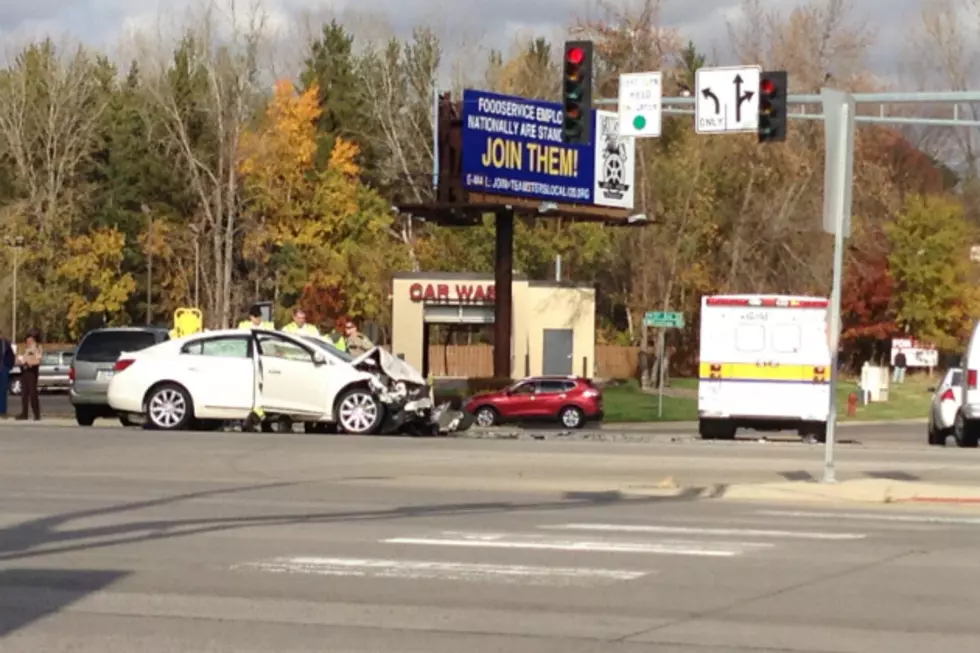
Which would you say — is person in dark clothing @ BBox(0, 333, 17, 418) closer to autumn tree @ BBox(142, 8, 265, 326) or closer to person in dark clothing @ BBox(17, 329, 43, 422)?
person in dark clothing @ BBox(17, 329, 43, 422)

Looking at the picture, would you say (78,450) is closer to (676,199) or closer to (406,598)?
(406,598)

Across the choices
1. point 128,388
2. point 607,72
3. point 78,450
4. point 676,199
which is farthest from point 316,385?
point 607,72

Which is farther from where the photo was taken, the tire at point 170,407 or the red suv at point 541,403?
the red suv at point 541,403

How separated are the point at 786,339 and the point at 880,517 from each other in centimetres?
1424

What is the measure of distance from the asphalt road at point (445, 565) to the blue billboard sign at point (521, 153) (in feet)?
86.4

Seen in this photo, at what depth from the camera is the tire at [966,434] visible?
27.4 metres

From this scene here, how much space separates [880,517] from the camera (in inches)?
600

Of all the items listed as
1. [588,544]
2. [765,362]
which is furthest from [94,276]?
[588,544]

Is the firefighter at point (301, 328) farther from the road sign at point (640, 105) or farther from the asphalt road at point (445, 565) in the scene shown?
the asphalt road at point (445, 565)

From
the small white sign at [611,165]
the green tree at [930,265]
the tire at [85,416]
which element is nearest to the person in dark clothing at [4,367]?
the tire at [85,416]

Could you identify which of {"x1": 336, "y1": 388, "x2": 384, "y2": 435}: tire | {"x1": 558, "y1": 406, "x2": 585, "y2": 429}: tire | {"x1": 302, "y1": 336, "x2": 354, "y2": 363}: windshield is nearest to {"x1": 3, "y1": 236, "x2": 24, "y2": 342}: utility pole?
{"x1": 558, "y1": 406, "x2": 585, "y2": 429}: tire

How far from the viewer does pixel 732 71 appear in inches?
1115

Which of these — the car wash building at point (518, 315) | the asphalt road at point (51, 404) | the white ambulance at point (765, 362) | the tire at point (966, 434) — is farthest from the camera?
the car wash building at point (518, 315)

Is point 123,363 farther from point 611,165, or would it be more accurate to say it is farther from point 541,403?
point 611,165
